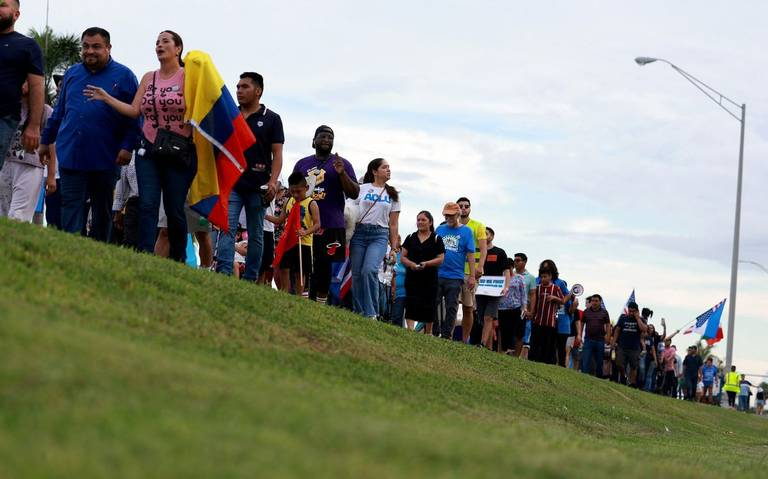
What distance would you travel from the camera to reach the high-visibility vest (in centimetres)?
3728

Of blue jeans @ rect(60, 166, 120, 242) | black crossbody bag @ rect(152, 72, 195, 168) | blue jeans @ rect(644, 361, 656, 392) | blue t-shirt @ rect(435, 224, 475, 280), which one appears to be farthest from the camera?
blue jeans @ rect(644, 361, 656, 392)

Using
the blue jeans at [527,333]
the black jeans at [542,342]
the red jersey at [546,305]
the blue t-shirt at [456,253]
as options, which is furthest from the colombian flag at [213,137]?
the blue jeans at [527,333]

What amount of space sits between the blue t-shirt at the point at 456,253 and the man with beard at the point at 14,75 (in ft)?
25.4

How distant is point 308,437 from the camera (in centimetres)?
575

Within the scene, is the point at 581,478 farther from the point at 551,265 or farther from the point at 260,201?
the point at 551,265

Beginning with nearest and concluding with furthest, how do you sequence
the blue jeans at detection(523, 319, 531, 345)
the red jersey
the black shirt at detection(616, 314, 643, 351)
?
the red jersey, the blue jeans at detection(523, 319, 531, 345), the black shirt at detection(616, 314, 643, 351)

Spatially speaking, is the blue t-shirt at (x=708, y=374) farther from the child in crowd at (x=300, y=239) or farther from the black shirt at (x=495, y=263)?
the child in crowd at (x=300, y=239)

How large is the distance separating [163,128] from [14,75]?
1.39 m

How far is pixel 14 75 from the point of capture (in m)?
11.5

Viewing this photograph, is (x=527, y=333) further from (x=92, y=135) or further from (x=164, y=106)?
(x=92, y=135)

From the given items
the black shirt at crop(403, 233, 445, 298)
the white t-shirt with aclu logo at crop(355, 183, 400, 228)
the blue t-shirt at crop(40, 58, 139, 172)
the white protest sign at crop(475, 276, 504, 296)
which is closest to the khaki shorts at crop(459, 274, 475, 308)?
the white protest sign at crop(475, 276, 504, 296)

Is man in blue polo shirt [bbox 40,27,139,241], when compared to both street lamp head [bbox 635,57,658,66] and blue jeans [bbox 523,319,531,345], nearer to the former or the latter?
blue jeans [bbox 523,319,531,345]

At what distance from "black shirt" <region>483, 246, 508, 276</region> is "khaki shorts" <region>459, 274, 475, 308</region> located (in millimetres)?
1193

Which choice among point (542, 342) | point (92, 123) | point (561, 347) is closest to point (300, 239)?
point (92, 123)
